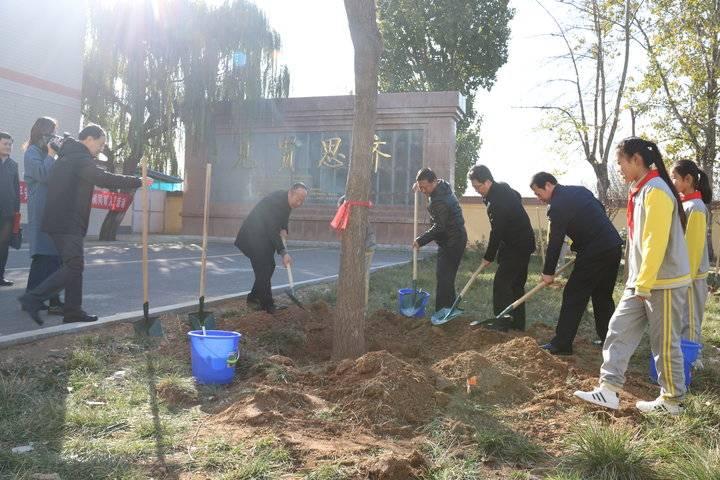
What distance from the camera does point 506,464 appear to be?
2.83 m

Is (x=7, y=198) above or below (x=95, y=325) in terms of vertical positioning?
above

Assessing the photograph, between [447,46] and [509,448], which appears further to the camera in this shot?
[447,46]

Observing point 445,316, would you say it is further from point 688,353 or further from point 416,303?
point 688,353

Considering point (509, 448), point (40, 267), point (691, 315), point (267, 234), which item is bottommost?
point (509, 448)

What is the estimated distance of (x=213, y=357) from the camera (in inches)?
158

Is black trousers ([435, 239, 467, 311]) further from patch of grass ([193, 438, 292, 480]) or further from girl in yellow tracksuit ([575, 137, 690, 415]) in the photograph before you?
patch of grass ([193, 438, 292, 480])

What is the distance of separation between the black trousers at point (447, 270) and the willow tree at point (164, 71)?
14.7 meters

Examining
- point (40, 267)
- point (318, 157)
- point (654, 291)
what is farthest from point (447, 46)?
point (654, 291)

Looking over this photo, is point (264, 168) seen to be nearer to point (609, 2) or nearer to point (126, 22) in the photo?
point (126, 22)

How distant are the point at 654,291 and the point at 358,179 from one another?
2153 millimetres

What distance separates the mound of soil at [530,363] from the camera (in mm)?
4113

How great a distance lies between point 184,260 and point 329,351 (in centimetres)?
805

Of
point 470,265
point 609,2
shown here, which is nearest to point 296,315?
point 470,265

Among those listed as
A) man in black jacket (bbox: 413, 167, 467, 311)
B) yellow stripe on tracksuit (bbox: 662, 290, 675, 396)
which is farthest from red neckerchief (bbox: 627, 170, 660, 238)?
man in black jacket (bbox: 413, 167, 467, 311)
